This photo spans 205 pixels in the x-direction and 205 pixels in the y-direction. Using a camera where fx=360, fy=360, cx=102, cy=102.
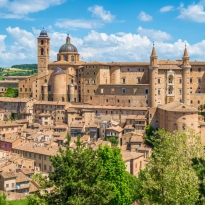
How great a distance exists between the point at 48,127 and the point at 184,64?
27.0 metres

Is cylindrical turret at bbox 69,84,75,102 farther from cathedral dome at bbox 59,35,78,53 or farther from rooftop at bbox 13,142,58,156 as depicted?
rooftop at bbox 13,142,58,156

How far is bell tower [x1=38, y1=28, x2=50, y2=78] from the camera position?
235 ft

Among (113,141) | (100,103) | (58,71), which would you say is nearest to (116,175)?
(113,141)

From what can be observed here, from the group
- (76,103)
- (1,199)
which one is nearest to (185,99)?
(76,103)

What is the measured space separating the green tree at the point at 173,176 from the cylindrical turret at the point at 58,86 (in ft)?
159

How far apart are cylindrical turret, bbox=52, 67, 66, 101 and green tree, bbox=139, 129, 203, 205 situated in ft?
159

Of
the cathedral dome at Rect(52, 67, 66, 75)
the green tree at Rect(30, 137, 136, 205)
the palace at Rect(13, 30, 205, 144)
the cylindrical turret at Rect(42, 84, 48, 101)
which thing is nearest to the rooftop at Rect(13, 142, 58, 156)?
the palace at Rect(13, 30, 205, 144)

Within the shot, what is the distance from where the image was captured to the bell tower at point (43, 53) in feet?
235

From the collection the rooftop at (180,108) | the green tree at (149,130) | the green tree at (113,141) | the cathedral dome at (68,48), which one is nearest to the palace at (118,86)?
the green tree at (149,130)

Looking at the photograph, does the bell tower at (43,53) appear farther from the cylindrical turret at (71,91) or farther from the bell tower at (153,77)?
the bell tower at (153,77)

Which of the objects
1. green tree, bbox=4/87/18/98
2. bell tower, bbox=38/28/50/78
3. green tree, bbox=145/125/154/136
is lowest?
green tree, bbox=145/125/154/136

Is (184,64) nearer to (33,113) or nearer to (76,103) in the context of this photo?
(76,103)

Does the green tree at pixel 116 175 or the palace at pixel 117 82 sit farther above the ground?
the palace at pixel 117 82

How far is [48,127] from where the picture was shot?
57969 millimetres
